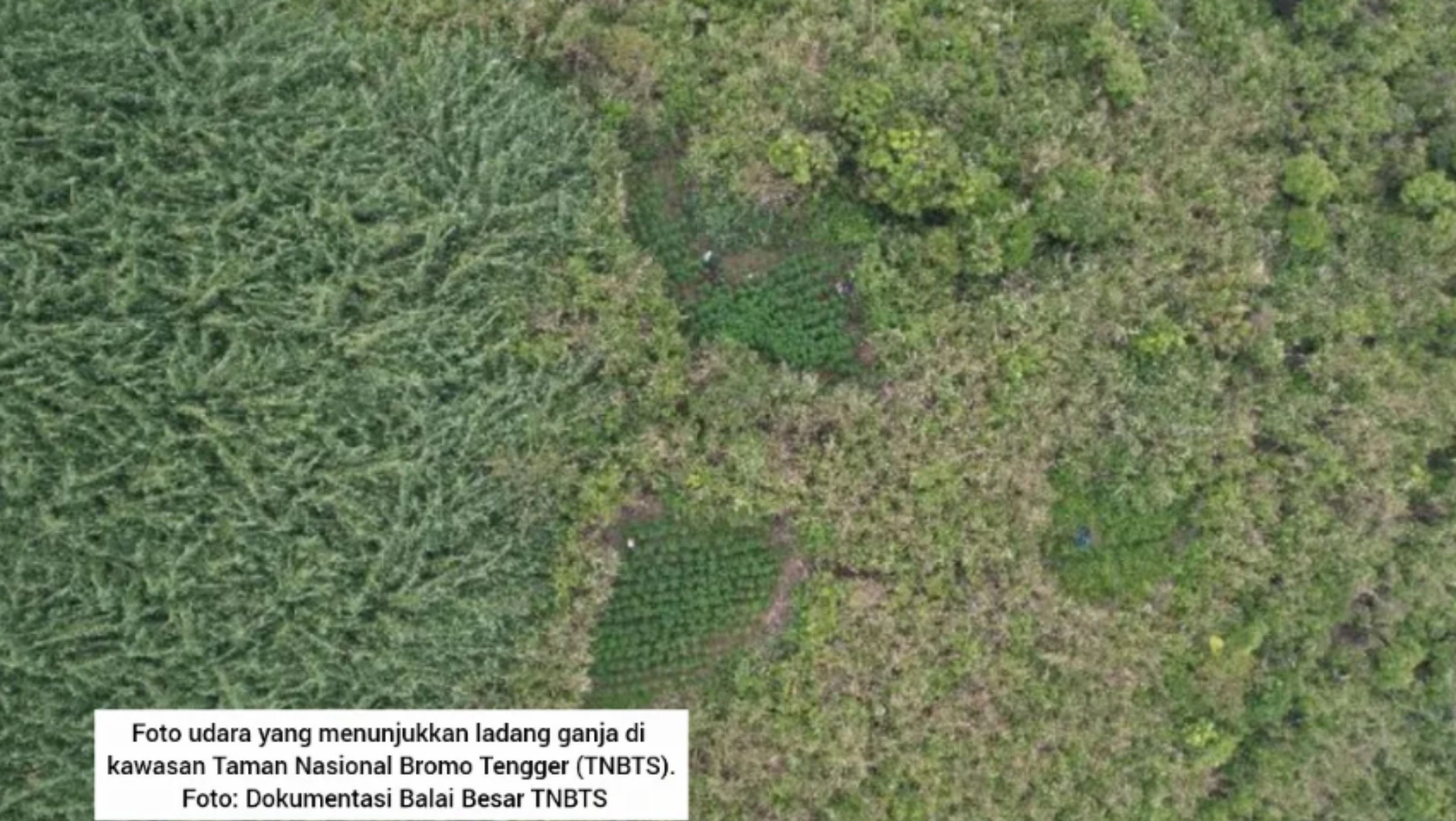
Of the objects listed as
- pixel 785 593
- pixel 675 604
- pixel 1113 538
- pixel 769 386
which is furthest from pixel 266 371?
pixel 1113 538

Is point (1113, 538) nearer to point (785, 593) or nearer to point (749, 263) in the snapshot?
point (785, 593)

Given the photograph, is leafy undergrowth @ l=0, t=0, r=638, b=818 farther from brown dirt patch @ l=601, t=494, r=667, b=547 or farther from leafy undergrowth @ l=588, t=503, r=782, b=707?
leafy undergrowth @ l=588, t=503, r=782, b=707

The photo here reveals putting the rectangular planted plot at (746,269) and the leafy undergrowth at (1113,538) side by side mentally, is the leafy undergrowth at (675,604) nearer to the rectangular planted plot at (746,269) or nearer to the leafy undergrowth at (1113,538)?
the rectangular planted plot at (746,269)

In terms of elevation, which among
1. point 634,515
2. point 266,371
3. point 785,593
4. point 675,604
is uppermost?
point 266,371

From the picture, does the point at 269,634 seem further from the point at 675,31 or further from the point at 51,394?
the point at 675,31

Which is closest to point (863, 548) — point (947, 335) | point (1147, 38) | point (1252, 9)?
point (947, 335)

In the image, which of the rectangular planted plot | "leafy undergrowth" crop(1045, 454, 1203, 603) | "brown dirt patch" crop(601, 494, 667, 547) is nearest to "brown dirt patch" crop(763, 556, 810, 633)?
"brown dirt patch" crop(601, 494, 667, 547)

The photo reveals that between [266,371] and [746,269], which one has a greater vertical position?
[746,269]
